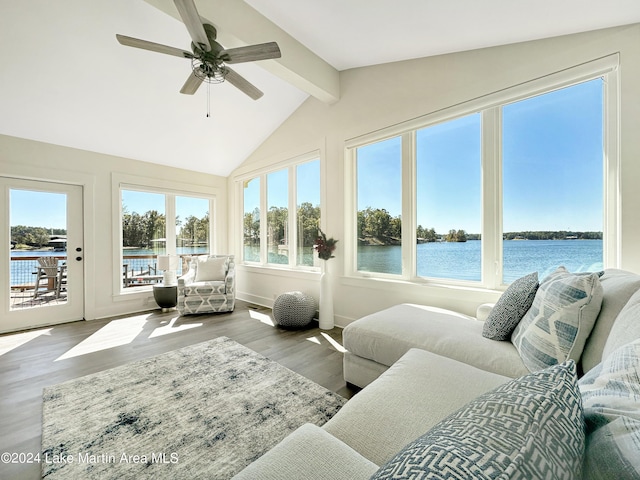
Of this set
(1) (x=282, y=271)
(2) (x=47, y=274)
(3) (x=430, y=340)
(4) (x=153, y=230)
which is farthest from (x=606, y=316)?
(2) (x=47, y=274)

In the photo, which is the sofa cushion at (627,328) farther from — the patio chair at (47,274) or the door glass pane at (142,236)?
the patio chair at (47,274)

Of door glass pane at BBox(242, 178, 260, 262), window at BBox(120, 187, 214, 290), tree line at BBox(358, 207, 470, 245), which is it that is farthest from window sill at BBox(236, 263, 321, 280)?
window at BBox(120, 187, 214, 290)

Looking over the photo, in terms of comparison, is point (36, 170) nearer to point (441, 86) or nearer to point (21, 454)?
point (21, 454)

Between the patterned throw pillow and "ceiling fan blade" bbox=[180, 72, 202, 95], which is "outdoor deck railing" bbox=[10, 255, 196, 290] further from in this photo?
the patterned throw pillow

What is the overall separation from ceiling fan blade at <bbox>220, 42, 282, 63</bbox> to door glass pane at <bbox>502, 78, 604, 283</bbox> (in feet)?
6.78

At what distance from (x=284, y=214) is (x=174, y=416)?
3.25 m

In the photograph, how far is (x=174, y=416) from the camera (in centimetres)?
177

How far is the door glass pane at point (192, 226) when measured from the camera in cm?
504

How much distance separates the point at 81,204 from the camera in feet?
13.1

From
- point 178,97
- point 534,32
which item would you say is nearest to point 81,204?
point 178,97

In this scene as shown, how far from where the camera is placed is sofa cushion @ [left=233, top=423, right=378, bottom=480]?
0.72 meters

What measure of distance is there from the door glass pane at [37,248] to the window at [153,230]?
728 mm

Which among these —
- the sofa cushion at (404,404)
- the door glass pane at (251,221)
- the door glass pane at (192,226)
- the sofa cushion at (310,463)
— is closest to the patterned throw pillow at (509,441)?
the sofa cushion at (310,463)

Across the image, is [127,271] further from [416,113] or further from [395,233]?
[416,113]
